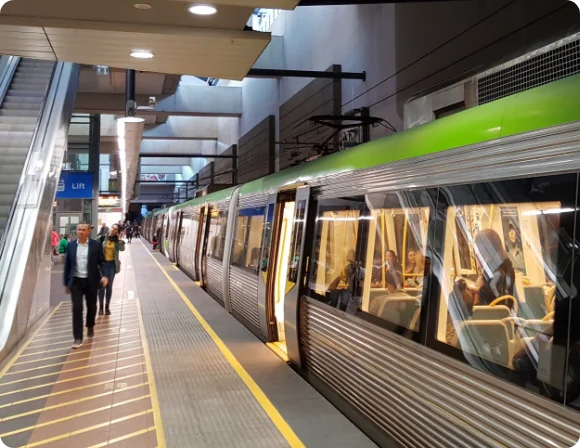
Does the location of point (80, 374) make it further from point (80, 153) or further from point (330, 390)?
point (80, 153)

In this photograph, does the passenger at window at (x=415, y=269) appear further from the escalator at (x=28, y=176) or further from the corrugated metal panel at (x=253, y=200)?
the escalator at (x=28, y=176)

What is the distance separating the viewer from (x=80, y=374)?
641cm

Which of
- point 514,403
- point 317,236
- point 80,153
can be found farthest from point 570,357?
point 80,153

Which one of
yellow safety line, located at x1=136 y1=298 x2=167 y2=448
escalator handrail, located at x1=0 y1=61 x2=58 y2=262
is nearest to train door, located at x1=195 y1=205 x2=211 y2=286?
escalator handrail, located at x1=0 y1=61 x2=58 y2=262

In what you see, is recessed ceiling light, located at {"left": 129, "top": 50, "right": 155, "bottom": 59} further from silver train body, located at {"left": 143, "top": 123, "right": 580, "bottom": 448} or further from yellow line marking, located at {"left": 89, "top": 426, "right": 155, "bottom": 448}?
yellow line marking, located at {"left": 89, "top": 426, "right": 155, "bottom": 448}

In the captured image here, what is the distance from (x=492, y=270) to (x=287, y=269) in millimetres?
3876

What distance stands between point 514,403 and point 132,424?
10.2ft

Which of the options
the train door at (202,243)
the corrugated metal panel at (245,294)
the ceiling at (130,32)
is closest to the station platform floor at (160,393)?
the corrugated metal panel at (245,294)

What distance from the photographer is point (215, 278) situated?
12.3 metres

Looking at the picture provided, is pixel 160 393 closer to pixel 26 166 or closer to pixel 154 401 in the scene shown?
pixel 154 401

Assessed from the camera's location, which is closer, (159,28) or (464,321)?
(464,321)

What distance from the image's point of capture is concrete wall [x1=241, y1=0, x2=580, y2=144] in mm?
7426

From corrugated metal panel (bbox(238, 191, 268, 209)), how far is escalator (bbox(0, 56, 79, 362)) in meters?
3.27

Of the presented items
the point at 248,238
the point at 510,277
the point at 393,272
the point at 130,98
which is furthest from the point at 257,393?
the point at 130,98
